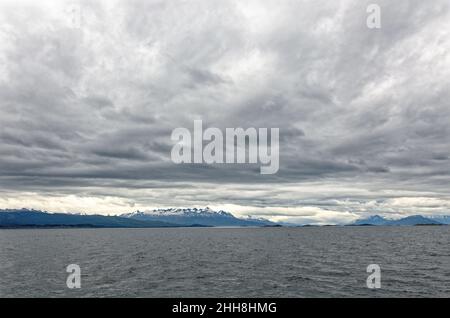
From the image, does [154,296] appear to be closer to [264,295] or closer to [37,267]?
[264,295]

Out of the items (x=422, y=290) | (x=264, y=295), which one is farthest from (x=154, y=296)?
(x=422, y=290)

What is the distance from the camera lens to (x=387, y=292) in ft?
190

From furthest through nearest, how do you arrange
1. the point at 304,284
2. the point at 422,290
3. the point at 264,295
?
1. the point at 304,284
2. the point at 422,290
3. the point at 264,295

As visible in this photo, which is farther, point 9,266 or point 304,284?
point 9,266

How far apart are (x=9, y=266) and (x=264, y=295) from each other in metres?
74.7

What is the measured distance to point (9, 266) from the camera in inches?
3792
